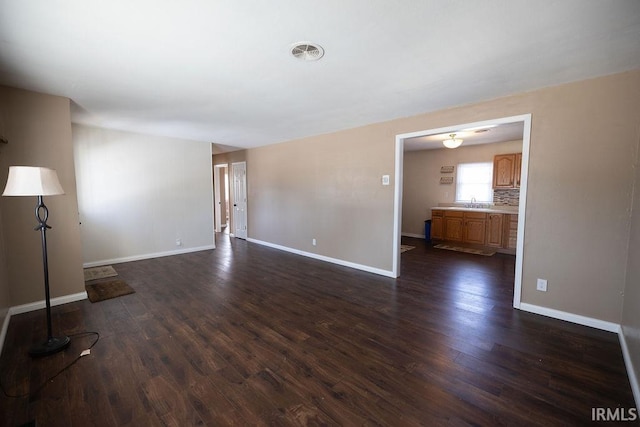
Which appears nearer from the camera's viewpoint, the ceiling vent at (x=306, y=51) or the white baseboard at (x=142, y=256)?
the ceiling vent at (x=306, y=51)

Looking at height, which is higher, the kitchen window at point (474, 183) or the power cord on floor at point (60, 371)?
the kitchen window at point (474, 183)

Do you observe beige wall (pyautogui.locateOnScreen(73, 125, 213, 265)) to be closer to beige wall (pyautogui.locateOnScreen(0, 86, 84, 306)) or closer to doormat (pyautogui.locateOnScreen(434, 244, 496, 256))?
beige wall (pyautogui.locateOnScreen(0, 86, 84, 306))

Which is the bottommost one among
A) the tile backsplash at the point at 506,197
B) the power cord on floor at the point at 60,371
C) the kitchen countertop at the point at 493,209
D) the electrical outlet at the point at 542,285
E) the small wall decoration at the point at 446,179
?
the power cord on floor at the point at 60,371

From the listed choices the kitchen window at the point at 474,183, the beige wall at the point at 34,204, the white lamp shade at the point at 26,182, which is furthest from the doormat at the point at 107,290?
the kitchen window at the point at 474,183

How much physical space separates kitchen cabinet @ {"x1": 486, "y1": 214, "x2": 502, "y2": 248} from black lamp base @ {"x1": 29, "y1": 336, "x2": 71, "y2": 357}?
7.38m

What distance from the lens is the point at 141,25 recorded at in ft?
6.00

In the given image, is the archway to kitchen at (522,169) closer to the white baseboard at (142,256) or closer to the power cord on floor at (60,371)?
the power cord on floor at (60,371)

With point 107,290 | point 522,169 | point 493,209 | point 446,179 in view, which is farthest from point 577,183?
point 107,290

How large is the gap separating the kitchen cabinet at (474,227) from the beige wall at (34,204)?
7.46m

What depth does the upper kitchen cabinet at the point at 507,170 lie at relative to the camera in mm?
6141

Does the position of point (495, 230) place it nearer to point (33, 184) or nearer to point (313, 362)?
point (313, 362)

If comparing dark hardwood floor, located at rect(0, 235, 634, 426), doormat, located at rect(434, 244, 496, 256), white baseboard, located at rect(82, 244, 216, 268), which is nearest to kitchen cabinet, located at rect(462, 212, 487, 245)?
doormat, located at rect(434, 244, 496, 256)

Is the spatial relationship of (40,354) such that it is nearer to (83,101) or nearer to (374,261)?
(83,101)

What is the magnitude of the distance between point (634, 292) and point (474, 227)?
14.7 feet
